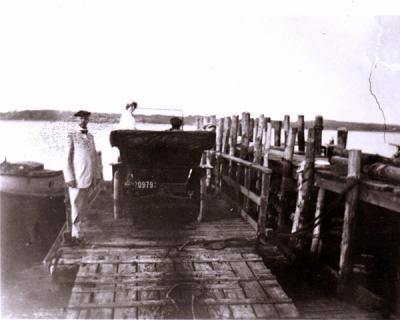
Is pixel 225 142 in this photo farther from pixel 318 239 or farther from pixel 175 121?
pixel 318 239

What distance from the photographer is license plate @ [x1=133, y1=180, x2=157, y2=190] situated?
23.4ft

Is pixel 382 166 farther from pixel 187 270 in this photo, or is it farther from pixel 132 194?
pixel 132 194

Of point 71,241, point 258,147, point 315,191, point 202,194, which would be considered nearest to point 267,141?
point 258,147

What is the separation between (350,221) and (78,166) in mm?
3815

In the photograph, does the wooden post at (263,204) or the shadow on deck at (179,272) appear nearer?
the shadow on deck at (179,272)

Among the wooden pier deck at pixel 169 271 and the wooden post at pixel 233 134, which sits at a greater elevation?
the wooden post at pixel 233 134

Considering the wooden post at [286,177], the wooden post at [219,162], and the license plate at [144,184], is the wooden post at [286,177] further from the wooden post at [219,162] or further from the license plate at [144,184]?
the license plate at [144,184]

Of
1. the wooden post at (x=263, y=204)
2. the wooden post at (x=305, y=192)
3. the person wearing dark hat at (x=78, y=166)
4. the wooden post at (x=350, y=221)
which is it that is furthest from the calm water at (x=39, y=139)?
the wooden post at (x=350, y=221)

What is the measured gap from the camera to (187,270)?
516 cm

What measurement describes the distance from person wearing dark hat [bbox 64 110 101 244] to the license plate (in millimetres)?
848

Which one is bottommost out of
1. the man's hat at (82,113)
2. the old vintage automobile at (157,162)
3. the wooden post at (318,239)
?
the wooden post at (318,239)

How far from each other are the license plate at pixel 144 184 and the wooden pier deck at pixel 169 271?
255 millimetres

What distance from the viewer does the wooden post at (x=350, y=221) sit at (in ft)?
18.5

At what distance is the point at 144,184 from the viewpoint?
7.19 metres
